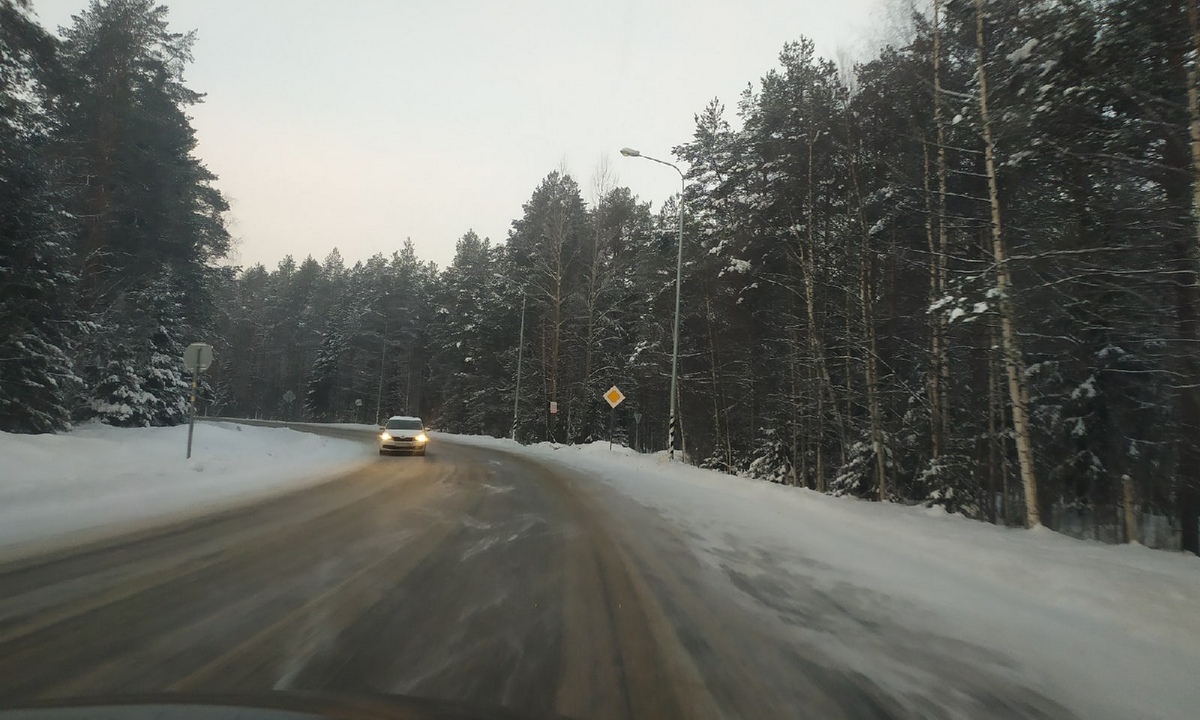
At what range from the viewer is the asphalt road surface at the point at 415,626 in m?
3.48

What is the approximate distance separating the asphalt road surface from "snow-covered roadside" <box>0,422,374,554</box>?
1512 mm

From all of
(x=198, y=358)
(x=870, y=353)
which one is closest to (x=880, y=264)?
(x=870, y=353)

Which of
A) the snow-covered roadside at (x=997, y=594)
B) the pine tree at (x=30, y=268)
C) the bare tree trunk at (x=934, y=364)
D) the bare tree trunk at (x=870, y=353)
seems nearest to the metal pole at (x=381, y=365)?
the pine tree at (x=30, y=268)

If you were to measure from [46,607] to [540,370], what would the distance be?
37923 millimetres

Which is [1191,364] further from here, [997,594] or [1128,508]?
[1128,508]

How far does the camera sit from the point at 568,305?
40.3 m

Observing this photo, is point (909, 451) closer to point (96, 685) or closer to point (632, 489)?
point (632, 489)

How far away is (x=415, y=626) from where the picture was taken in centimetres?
458

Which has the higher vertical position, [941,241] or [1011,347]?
[941,241]

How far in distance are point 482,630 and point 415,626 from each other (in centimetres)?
49

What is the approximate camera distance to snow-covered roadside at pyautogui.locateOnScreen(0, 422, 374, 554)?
27.5ft

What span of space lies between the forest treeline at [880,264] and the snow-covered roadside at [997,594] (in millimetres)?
3643

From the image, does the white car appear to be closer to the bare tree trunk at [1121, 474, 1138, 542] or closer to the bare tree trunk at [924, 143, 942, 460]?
the bare tree trunk at [924, 143, 942, 460]

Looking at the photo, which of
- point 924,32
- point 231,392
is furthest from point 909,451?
point 231,392
